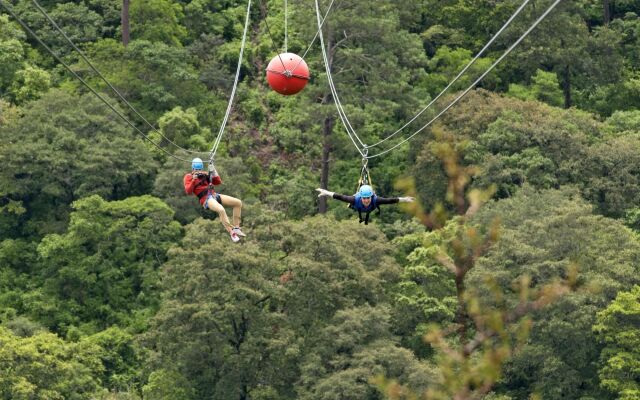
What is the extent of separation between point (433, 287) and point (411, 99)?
851 centimetres

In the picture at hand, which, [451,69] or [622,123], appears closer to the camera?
[622,123]

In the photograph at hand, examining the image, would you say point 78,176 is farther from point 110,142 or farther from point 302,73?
point 302,73

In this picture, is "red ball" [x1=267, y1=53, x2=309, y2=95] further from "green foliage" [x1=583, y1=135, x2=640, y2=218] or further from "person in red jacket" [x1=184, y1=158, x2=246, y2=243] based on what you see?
"green foliage" [x1=583, y1=135, x2=640, y2=218]

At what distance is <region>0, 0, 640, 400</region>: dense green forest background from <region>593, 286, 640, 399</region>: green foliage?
0.07 metres

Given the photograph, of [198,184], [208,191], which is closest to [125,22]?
[208,191]

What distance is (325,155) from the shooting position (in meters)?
47.1

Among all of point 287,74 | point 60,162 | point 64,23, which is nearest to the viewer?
point 287,74

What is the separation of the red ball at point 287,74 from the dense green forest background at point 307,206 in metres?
9.61

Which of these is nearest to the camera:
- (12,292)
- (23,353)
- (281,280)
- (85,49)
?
(23,353)

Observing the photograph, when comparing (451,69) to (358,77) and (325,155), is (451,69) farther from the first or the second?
(325,155)

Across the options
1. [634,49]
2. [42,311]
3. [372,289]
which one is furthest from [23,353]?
[634,49]

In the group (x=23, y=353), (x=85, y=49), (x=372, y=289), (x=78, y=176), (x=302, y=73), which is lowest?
(x=302, y=73)

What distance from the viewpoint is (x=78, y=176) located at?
46.9 meters

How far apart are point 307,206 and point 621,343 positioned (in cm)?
1182
